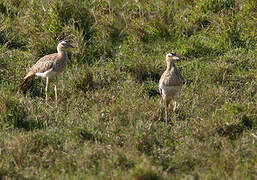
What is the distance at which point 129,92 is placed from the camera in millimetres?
8445

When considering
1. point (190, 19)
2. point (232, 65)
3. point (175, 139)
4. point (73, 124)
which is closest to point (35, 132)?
point (73, 124)

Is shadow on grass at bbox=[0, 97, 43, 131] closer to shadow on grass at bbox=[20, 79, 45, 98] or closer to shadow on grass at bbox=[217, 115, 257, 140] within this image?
shadow on grass at bbox=[20, 79, 45, 98]

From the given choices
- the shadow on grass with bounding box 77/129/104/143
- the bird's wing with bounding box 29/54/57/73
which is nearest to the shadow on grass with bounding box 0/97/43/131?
the shadow on grass with bounding box 77/129/104/143

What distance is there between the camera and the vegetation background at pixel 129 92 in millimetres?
6449

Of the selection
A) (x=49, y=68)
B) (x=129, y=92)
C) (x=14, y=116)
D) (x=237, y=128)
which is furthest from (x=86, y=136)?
(x=237, y=128)

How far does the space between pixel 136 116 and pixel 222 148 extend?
1367mm

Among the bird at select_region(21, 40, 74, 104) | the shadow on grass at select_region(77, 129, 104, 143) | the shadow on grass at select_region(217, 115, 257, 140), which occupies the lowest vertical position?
the shadow on grass at select_region(77, 129, 104, 143)

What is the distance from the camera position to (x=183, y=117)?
7.91 m

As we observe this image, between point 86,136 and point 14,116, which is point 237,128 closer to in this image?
point 86,136

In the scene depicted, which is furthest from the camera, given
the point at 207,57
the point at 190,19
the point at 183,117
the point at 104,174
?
the point at 190,19

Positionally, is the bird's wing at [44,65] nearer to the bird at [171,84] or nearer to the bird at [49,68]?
the bird at [49,68]

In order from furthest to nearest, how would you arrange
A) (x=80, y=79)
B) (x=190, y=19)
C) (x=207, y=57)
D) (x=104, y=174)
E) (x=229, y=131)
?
1. (x=190, y=19)
2. (x=207, y=57)
3. (x=80, y=79)
4. (x=229, y=131)
5. (x=104, y=174)

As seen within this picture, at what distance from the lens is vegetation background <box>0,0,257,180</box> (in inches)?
254

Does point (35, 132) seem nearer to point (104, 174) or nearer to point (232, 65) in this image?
point (104, 174)
